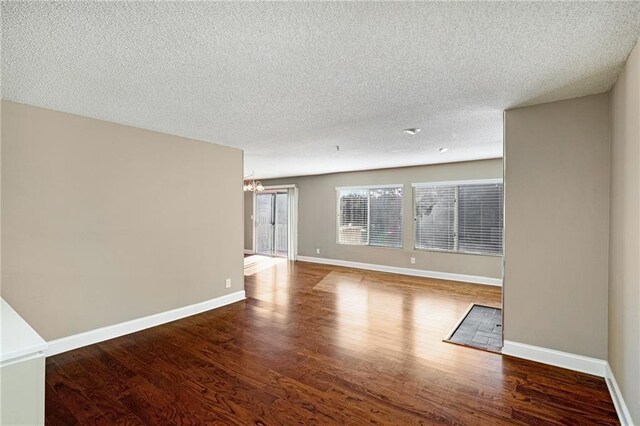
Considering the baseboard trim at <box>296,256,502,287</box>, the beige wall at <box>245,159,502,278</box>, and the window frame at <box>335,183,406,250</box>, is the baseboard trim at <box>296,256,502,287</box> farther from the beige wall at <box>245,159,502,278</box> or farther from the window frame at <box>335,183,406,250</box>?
the window frame at <box>335,183,406,250</box>

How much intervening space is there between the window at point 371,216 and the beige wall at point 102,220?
12.1 ft

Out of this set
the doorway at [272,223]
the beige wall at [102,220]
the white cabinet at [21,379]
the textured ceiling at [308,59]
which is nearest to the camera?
the white cabinet at [21,379]

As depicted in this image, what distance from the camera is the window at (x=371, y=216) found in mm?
6844

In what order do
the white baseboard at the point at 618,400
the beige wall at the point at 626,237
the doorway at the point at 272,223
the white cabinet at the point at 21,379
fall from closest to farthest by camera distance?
the white cabinet at the point at 21,379 < the beige wall at the point at 626,237 < the white baseboard at the point at 618,400 < the doorway at the point at 272,223

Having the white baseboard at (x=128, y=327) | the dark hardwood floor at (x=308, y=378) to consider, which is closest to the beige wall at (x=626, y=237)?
the dark hardwood floor at (x=308, y=378)

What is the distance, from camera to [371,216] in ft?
23.7

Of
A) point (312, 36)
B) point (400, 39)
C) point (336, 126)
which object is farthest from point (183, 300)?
point (400, 39)

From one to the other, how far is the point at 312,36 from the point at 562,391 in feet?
10.0

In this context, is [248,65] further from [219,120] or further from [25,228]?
[25,228]

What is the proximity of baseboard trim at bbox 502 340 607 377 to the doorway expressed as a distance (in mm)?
6358

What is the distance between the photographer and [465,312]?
13.6 ft

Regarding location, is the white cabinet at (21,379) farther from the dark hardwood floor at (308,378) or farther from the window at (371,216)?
the window at (371,216)

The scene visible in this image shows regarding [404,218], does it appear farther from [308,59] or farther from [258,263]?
[308,59]

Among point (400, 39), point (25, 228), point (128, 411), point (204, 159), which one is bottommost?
point (128, 411)
